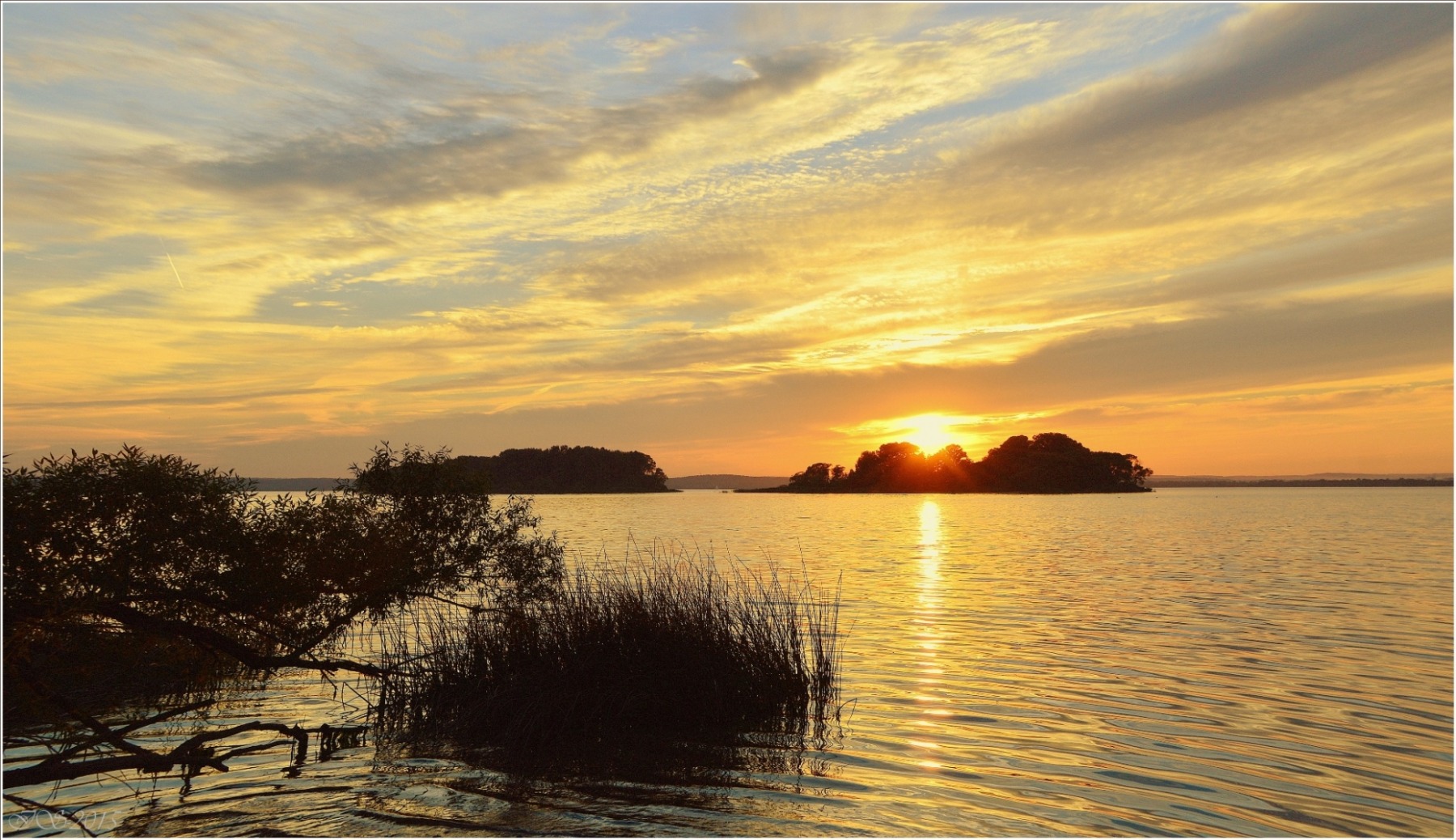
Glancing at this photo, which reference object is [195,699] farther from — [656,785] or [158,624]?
[656,785]

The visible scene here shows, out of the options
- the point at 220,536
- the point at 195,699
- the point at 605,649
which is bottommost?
the point at 195,699

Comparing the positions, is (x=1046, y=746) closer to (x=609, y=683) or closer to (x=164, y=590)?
(x=609, y=683)

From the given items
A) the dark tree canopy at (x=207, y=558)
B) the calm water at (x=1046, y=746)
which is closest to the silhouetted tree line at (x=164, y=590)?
the dark tree canopy at (x=207, y=558)

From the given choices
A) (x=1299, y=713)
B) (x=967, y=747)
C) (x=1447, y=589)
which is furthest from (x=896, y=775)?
(x=1447, y=589)

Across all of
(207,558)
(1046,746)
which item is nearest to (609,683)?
(207,558)

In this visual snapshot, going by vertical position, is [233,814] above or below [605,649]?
below

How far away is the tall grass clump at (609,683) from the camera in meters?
14.4

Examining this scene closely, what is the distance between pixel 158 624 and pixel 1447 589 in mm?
38178

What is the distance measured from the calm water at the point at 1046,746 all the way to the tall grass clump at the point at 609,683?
1.04 metres

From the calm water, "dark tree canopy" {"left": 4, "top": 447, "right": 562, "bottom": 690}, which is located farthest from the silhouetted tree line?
the calm water

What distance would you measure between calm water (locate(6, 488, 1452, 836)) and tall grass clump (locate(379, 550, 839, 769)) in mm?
1038

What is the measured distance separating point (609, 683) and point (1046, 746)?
6981 mm

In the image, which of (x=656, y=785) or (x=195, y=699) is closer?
(x=656, y=785)

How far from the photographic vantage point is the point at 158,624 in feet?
40.9
